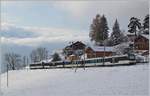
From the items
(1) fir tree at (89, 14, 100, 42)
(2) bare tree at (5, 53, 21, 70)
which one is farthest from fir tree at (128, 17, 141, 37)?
(2) bare tree at (5, 53, 21, 70)

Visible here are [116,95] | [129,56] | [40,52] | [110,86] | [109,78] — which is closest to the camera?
[116,95]

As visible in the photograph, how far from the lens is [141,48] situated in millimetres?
55281

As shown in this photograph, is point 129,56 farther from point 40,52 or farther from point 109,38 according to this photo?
point 40,52

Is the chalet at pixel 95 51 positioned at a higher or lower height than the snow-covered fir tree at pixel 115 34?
lower

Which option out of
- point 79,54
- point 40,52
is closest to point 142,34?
point 79,54

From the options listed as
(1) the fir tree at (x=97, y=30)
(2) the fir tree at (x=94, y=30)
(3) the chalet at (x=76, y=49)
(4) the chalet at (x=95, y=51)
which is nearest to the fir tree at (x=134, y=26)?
(4) the chalet at (x=95, y=51)

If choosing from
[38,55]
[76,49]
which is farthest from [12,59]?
[76,49]

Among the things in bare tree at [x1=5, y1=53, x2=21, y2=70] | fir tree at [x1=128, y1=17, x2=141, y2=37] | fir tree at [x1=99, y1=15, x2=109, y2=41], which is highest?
fir tree at [x1=99, y1=15, x2=109, y2=41]

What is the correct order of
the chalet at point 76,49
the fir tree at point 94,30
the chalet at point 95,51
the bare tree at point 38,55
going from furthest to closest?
the bare tree at point 38,55 → the fir tree at point 94,30 → the chalet at point 95,51 → the chalet at point 76,49

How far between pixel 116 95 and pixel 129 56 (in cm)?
2287

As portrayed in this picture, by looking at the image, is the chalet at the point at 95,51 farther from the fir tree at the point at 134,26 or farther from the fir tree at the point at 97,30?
the fir tree at the point at 134,26

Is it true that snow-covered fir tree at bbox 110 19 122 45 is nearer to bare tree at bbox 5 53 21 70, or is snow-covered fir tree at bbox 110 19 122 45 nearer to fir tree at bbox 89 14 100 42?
fir tree at bbox 89 14 100 42

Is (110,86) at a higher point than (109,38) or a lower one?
lower

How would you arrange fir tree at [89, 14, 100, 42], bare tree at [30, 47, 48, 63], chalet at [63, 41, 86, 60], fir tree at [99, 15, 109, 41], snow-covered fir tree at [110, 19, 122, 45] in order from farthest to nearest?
bare tree at [30, 47, 48, 63] < fir tree at [89, 14, 100, 42] < fir tree at [99, 15, 109, 41] < snow-covered fir tree at [110, 19, 122, 45] < chalet at [63, 41, 86, 60]
